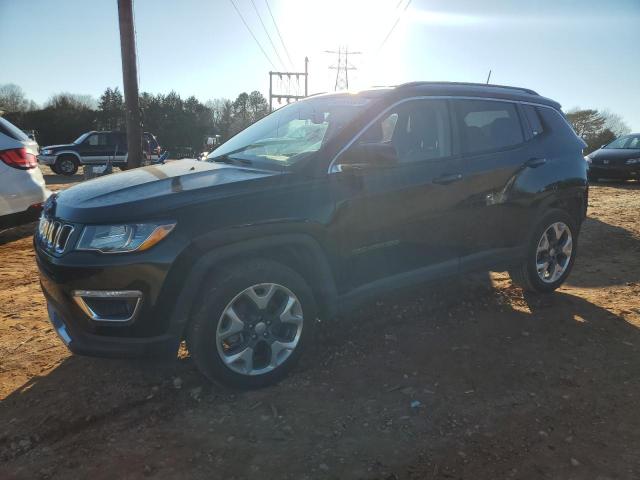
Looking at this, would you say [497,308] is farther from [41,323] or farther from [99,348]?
[41,323]

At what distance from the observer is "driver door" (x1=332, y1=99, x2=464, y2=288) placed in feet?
10.2

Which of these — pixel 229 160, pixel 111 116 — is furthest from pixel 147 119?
pixel 229 160

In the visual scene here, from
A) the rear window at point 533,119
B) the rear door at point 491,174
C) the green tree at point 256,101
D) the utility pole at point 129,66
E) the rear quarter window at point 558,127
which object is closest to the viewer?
the rear door at point 491,174

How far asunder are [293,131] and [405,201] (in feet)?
3.46

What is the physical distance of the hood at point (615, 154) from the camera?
1376cm

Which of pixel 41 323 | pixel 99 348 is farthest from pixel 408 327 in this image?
pixel 41 323

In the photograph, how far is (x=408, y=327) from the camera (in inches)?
153

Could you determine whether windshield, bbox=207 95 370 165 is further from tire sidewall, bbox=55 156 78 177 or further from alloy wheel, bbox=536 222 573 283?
tire sidewall, bbox=55 156 78 177

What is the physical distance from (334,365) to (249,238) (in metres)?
1.15

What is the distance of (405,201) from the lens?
3.32 meters

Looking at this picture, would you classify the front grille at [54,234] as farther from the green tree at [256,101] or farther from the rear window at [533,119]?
the green tree at [256,101]

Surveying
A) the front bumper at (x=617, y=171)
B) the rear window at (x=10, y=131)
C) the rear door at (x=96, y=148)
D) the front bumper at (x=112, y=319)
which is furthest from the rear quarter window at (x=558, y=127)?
the rear door at (x=96, y=148)

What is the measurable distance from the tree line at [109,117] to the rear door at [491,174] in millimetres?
29431

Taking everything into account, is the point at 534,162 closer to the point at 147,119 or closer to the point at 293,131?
the point at 293,131
